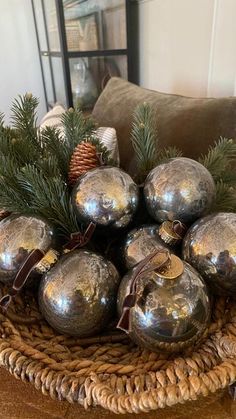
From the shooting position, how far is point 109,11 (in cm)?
159

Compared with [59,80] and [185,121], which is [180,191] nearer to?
[185,121]

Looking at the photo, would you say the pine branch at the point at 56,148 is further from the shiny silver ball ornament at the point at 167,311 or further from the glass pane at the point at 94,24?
the glass pane at the point at 94,24

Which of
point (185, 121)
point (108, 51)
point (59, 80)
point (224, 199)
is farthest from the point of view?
point (59, 80)

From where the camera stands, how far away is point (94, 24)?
1641 millimetres

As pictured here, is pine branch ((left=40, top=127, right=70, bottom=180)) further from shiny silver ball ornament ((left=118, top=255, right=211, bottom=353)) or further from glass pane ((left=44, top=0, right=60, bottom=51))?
glass pane ((left=44, top=0, right=60, bottom=51))

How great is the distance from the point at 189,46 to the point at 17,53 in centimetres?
170

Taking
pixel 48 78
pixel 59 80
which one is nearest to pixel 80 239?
pixel 59 80

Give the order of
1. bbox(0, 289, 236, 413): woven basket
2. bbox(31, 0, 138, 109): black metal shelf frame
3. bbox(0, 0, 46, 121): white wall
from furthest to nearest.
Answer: bbox(0, 0, 46, 121): white wall < bbox(31, 0, 138, 109): black metal shelf frame < bbox(0, 289, 236, 413): woven basket

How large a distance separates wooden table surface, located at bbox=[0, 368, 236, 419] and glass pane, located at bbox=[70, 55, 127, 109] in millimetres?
1407

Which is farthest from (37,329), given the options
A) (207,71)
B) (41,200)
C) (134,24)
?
(134,24)

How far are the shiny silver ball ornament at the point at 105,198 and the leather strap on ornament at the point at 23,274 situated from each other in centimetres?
9

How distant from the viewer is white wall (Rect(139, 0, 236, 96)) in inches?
35.0

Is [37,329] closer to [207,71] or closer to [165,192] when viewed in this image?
[165,192]

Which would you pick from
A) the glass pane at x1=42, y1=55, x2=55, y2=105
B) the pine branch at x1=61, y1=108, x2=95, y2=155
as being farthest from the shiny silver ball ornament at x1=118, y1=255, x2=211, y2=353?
the glass pane at x1=42, y1=55, x2=55, y2=105
